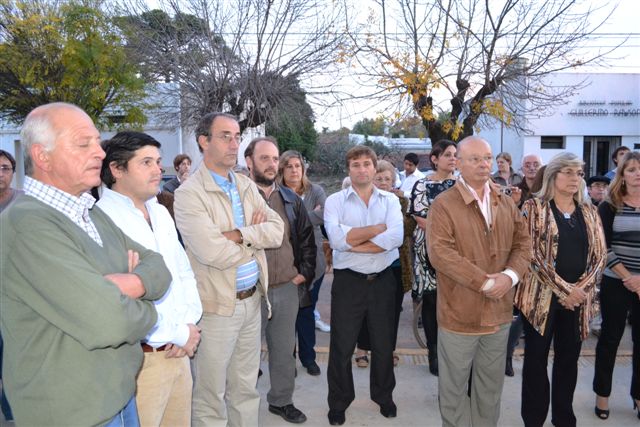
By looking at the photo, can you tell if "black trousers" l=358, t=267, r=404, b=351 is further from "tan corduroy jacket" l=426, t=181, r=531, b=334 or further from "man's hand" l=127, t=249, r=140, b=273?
"man's hand" l=127, t=249, r=140, b=273

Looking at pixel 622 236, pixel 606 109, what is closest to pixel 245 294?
pixel 622 236

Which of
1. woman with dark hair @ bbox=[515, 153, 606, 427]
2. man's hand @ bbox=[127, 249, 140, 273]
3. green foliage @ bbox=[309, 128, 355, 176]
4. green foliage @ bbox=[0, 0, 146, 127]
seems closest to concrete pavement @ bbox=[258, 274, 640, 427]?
woman with dark hair @ bbox=[515, 153, 606, 427]

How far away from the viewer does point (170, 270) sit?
254 cm

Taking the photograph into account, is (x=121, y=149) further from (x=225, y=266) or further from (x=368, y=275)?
(x=368, y=275)

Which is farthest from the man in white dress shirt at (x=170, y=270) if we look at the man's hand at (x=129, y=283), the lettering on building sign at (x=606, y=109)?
the lettering on building sign at (x=606, y=109)

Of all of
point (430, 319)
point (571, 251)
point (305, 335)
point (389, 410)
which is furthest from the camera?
point (305, 335)

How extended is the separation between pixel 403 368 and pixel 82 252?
3696 mm

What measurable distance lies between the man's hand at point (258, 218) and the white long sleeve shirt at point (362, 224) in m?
0.71

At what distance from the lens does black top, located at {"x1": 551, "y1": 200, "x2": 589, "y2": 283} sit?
3.51m

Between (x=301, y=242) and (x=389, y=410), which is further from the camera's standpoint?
(x=301, y=242)

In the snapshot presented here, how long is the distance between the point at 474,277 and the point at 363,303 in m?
0.99

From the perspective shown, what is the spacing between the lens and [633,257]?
150 inches

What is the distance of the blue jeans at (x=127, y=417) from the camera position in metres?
1.99

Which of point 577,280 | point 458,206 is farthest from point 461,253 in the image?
point 577,280
